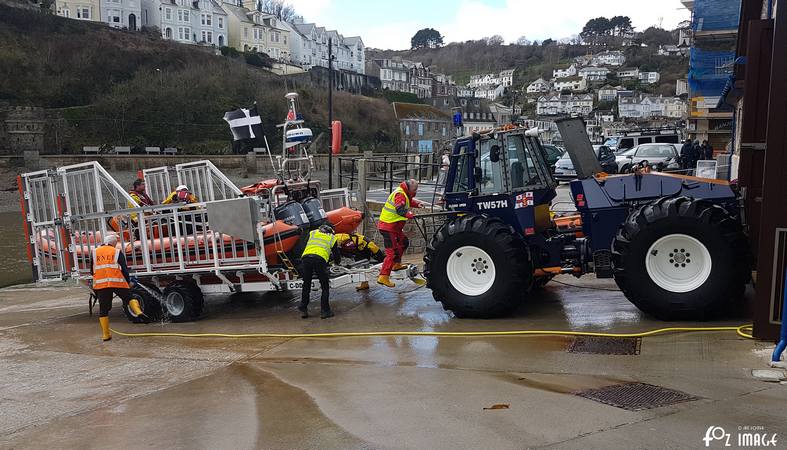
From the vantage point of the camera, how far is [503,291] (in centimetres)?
841

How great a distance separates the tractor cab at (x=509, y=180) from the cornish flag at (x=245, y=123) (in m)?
3.83

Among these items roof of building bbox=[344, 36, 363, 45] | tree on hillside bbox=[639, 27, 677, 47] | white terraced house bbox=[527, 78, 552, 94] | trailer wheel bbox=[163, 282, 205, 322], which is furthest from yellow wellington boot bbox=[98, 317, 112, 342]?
tree on hillside bbox=[639, 27, 677, 47]

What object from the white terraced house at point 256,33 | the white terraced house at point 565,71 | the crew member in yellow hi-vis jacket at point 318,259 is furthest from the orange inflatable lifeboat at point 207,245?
the white terraced house at point 565,71

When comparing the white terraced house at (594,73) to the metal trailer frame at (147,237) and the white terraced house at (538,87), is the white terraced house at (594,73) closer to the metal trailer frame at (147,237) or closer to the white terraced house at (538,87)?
the white terraced house at (538,87)

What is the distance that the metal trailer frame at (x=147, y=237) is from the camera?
32.5 feet

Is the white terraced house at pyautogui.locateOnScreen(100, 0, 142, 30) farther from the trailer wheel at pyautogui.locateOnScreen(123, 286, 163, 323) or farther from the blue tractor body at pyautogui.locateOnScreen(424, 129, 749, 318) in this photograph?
the blue tractor body at pyautogui.locateOnScreen(424, 129, 749, 318)

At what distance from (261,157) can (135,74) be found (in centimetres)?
1889

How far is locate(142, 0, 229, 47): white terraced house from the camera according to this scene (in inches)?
3506

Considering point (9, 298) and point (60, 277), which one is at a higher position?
point (60, 277)

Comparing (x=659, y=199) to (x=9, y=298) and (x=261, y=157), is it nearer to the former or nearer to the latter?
(x=9, y=298)

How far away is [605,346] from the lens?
23.5 ft

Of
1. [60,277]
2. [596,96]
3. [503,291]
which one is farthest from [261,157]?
[596,96]

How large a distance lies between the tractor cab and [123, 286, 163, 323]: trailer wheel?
5.05 m

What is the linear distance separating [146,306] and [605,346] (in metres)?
7.00
